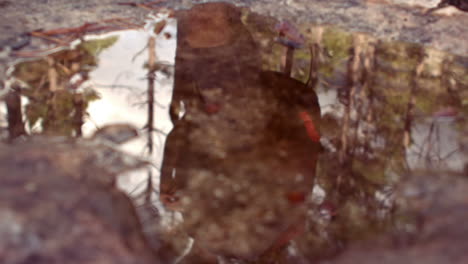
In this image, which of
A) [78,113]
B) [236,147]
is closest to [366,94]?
[236,147]

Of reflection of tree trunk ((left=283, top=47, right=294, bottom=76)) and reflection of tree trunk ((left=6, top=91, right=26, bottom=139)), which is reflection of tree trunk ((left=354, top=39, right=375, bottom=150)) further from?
reflection of tree trunk ((left=6, top=91, right=26, bottom=139))

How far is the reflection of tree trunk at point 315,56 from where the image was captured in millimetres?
2545

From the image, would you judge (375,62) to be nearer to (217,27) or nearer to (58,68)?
(217,27)

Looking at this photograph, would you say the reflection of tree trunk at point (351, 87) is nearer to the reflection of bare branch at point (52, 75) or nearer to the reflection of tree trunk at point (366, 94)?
the reflection of tree trunk at point (366, 94)

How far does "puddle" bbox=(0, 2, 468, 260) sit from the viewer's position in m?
1.77

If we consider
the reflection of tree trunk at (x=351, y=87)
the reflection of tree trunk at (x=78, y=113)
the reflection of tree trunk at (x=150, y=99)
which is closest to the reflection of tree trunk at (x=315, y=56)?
the reflection of tree trunk at (x=351, y=87)

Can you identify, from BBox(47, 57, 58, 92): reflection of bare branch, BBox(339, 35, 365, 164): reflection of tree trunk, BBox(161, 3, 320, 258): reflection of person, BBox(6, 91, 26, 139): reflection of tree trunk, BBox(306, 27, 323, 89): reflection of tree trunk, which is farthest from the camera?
BBox(306, 27, 323, 89): reflection of tree trunk

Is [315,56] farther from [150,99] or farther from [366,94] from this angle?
[150,99]

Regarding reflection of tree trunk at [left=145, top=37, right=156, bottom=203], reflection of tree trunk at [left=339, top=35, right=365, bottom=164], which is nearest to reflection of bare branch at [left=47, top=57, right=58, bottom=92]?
reflection of tree trunk at [left=145, top=37, right=156, bottom=203]

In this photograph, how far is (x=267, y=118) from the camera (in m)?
2.24

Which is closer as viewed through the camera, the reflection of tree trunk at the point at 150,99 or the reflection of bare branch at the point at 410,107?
the reflection of tree trunk at the point at 150,99

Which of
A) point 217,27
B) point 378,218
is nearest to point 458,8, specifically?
point 217,27

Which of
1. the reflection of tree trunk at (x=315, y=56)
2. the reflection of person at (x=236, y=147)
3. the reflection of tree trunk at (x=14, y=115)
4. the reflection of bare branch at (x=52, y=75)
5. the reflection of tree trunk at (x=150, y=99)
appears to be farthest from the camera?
the reflection of tree trunk at (x=315, y=56)

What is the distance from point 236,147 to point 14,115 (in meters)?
0.92
